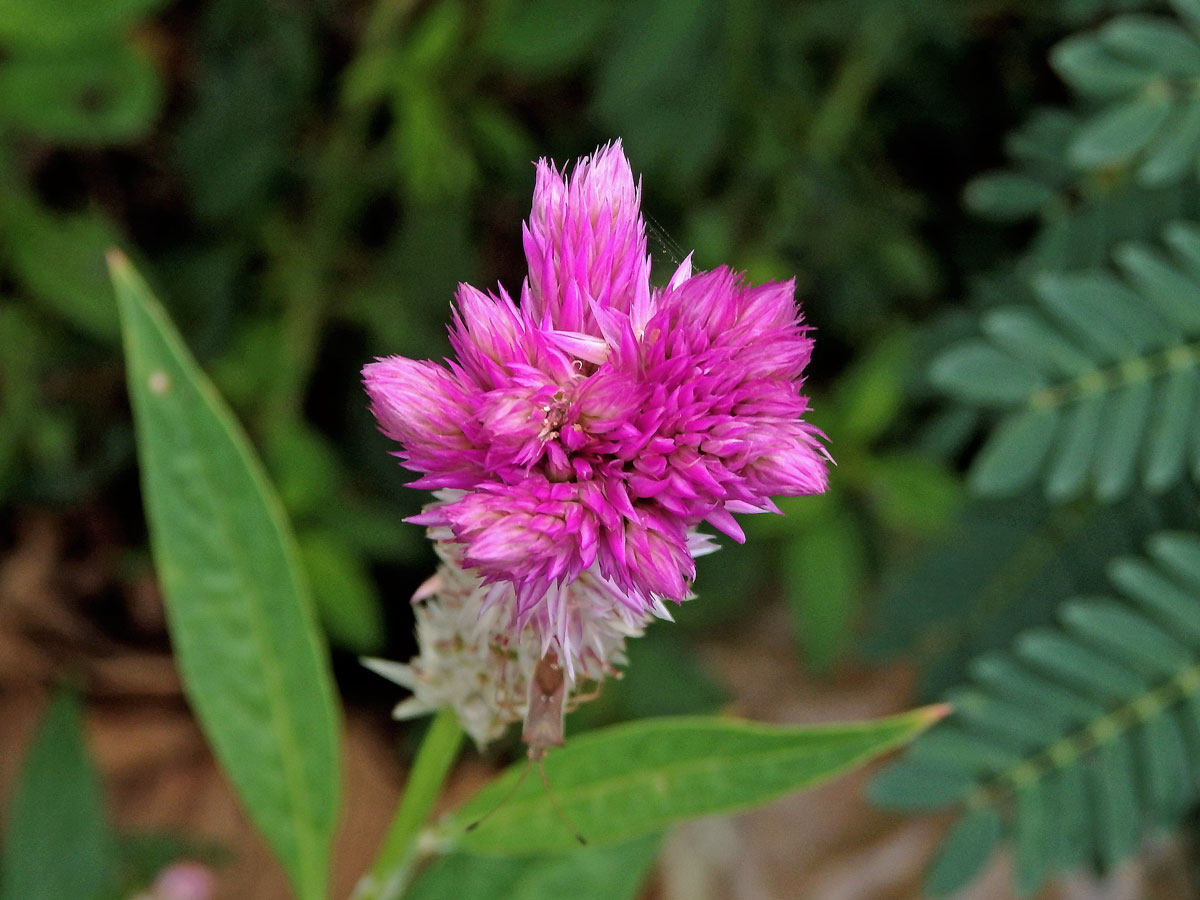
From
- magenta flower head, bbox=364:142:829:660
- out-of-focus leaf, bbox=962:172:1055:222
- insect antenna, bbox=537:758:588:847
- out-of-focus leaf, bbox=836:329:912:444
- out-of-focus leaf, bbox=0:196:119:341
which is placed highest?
out-of-focus leaf, bbox=0:196:119:341

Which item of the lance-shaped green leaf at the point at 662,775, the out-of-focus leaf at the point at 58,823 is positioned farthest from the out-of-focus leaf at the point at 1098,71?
the out-of-focus leaf at the point at 58,823

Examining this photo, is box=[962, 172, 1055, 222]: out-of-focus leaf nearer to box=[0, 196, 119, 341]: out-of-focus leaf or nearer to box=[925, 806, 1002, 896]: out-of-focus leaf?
box=[925, 806, 1002, 896]: out-of-focus leaf

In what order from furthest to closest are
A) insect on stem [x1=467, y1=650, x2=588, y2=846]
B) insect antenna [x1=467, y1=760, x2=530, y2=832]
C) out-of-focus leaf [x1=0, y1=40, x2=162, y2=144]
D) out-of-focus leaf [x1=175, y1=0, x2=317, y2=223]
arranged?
out-of-focus leaf [x1=175, y1=0, x2=317, y2=223]
out-of-focus leaf [x1=0, y1=40, x2=162, y2=144]
insect antenna [x1=467, y1=760, x2=530, y2=832]
insect on stem [x1=467, y1=650, x2=588, y2=846]

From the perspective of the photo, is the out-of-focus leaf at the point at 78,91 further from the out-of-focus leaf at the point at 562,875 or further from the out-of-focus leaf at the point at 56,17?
the out-of-focus leaf at the point at 562,875

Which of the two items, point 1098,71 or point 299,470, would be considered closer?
point 1098,71

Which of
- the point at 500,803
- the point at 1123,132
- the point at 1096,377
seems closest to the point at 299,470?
the point at 500,803

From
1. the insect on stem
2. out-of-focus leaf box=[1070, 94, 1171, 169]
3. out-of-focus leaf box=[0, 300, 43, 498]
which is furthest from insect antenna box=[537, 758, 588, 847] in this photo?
out-of-focus leaf box=[0, 300, 43, 498]

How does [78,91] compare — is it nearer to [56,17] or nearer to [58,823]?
[56,17]

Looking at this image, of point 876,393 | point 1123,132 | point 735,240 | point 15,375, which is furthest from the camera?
point 735,240
